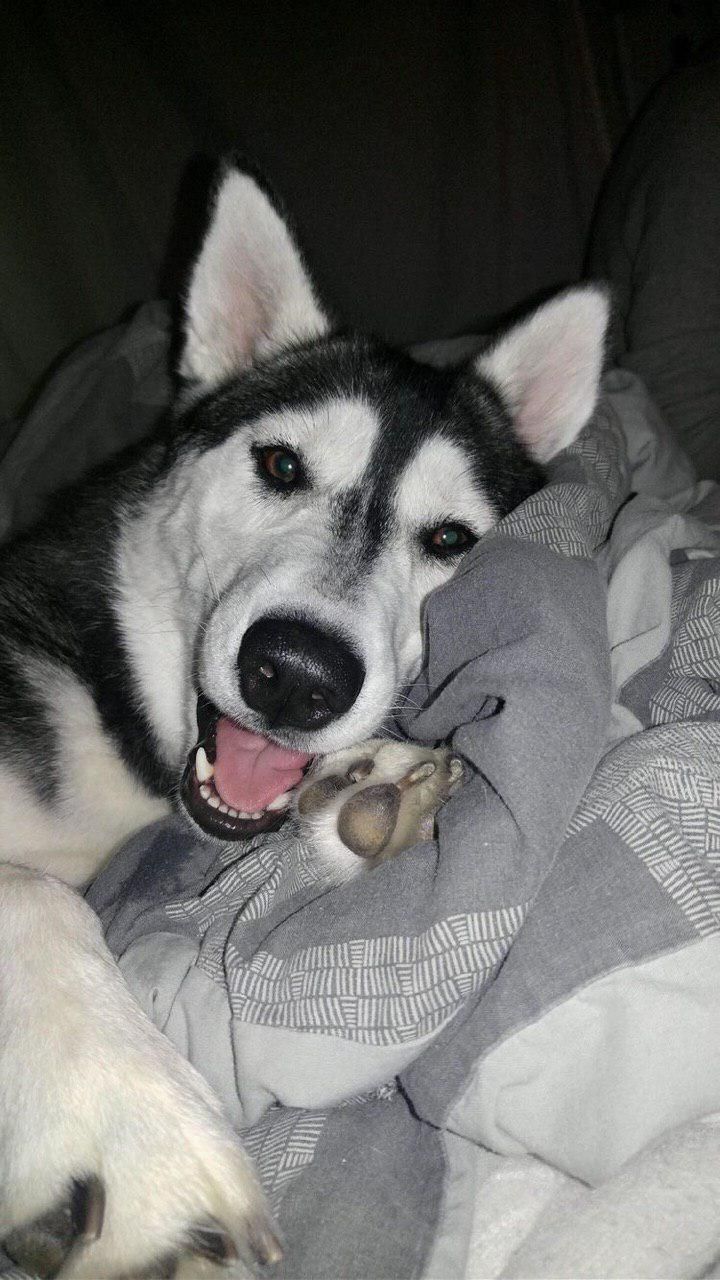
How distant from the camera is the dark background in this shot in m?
2.89

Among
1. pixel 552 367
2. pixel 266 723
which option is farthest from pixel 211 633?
pixel 552 367

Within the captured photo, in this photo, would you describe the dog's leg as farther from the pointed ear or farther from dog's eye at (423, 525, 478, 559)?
the pointed ear

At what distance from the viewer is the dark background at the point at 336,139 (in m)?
2.89

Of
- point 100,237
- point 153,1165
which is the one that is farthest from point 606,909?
point 100,237

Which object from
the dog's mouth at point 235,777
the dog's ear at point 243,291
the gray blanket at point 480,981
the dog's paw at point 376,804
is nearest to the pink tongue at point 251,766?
the dog's mouth at point 235,777

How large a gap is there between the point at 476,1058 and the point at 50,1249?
617mm

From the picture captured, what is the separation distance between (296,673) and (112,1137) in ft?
2.69

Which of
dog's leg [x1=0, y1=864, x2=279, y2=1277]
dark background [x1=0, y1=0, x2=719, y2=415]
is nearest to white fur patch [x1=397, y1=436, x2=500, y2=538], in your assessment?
dark background [x1=0, y1=0, x2=719, y2=415]

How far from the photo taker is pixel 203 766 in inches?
74.7

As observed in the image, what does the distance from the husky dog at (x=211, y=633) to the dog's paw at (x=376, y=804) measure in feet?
0.05

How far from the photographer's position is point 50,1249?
3.52 feet

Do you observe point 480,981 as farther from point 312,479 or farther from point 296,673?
point 312,479

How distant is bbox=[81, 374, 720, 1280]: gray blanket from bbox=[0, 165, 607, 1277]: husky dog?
4.6 inches

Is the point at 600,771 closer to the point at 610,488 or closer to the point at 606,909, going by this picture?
the point at 606,909
